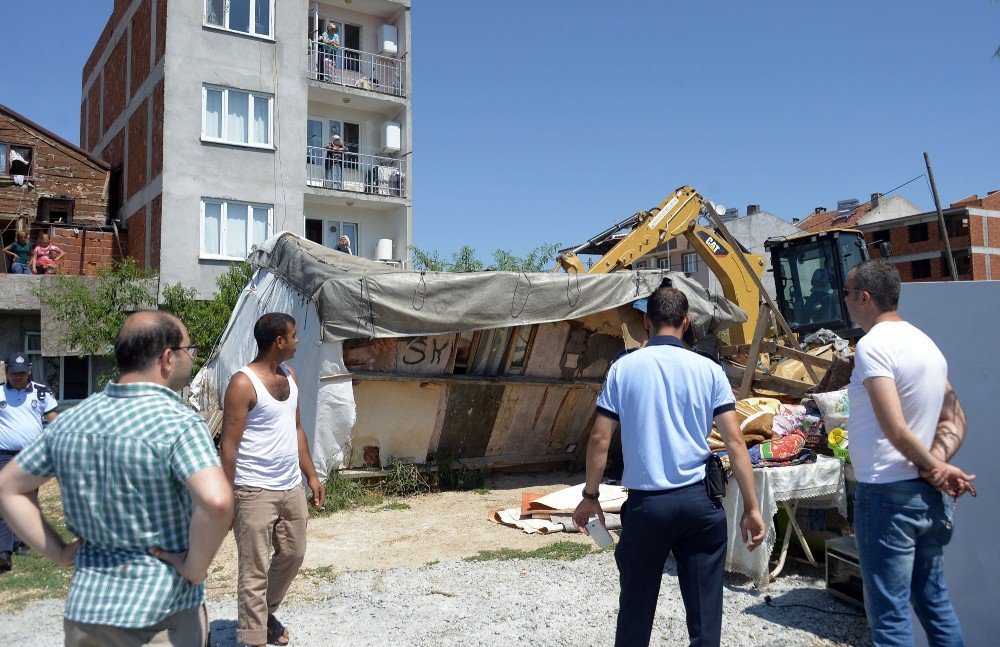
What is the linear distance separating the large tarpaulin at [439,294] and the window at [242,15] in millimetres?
11464

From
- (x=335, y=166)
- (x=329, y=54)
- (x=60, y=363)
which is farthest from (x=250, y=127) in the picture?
(x=60, y=363)

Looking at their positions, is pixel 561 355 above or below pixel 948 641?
above

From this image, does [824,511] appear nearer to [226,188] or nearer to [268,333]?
[268,333]

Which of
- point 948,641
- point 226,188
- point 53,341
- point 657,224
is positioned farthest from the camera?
point 226,188

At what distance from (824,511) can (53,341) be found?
639 inches

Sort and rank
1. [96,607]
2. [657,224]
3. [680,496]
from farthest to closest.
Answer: [657,224] < [680,496] < [96,607]

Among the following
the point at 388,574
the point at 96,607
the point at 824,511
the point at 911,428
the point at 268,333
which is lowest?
the point at 388,574

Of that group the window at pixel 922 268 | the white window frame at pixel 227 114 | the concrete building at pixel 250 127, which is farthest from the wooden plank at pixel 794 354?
the window at pixel 922 268

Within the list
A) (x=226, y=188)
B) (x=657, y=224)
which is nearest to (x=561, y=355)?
(x=657, y=224)

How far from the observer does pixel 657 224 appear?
11.8 m

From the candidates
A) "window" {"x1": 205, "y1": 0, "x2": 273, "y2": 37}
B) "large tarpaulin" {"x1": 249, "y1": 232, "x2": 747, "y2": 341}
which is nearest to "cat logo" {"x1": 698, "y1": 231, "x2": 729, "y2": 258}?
"large tarpaulin" {"x1": 249, "y1": 232, "x2": 747, "y2": 341}

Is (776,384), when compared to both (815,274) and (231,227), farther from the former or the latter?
(231,227)

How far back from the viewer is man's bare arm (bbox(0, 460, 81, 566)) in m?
2.17

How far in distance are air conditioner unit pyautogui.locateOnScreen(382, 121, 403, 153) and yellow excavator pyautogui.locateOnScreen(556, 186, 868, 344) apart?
1031 centimetres
